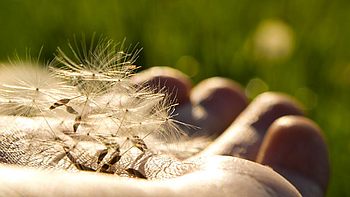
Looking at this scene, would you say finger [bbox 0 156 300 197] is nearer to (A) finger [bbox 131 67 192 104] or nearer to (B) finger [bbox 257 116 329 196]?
(B) finger [bbox 257 116 329 196]

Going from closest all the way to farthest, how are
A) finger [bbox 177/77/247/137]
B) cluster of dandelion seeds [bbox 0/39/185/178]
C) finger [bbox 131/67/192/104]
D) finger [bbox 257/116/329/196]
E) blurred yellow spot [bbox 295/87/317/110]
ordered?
cluster of dandelion seeds [bbox 0/39/185/178] → finger [bbox 257/116/329/196] → finger [bbox 131/67/192/104] → finger [bbox 177/77/247/137] → blurred yellow spot [bbox 295/87/317/110]

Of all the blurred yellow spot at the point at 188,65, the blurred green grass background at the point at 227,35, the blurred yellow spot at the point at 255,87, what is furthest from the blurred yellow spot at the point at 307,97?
the blurred yellow spot at the point at 188,65

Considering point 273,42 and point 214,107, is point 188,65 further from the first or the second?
point 214,107

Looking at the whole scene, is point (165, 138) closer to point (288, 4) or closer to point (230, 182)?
point (230, 182)

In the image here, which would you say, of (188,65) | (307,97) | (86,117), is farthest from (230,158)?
(188,65)

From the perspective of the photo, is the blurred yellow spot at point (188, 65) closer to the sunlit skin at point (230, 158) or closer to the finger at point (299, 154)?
the sunlit skin at point (230, 158)

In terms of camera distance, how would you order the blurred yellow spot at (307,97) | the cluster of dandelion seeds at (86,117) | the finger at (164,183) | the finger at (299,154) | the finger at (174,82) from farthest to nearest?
the blurred yellow spot at (307,97)
the finger at (174,82)
the finger at (299,154)
the cluster of dandelion seeds at (86,117)
the finger at (164,183)

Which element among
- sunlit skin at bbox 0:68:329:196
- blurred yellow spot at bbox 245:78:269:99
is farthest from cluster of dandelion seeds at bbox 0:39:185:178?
blurred yellow spot at bbox 245:78:269:99
